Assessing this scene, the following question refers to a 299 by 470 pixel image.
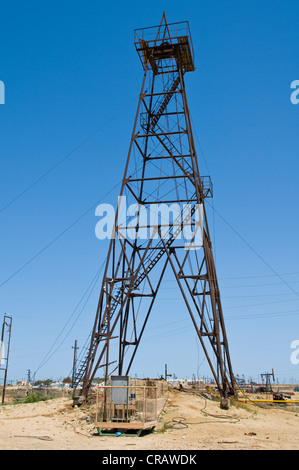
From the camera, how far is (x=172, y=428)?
16016mm

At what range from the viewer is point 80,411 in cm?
1955

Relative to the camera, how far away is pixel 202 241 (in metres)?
23.3

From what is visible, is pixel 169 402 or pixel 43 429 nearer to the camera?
pixel 43 429

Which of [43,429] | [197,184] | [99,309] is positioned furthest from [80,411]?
[197,184]

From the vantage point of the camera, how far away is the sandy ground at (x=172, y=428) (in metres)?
12.9

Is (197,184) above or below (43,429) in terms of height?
above

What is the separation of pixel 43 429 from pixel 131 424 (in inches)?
140

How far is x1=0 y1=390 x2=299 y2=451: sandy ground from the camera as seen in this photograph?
12859 mm

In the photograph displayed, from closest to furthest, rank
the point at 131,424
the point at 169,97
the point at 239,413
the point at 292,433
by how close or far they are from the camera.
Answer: the point at 131,424 → the point at 292,433 → the point at 239,413 → the point at 169,97

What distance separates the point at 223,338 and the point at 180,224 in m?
6.72
